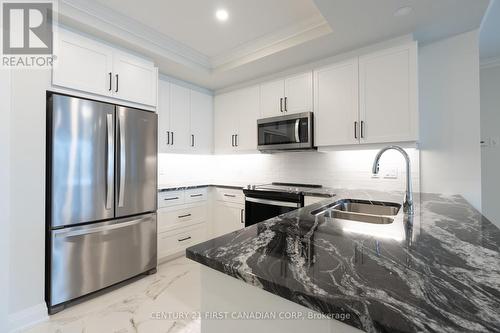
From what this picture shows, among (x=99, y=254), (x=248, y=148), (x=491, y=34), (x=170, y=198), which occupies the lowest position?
(x=99, y=254)

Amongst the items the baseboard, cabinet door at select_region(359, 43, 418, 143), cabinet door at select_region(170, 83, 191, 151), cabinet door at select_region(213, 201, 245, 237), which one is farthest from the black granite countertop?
cabinet door at select_region(170, 83, 191, 151)

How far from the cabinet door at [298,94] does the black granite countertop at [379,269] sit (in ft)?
6.41

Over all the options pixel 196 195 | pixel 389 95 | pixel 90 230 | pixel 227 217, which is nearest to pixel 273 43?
pixel 389 95

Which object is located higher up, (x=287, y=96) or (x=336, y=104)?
(x=287, y=96)

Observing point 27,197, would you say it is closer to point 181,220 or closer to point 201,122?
point 181,220

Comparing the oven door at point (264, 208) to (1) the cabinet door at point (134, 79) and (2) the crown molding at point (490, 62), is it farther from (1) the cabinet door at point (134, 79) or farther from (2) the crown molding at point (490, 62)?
(2) the crown molding at point (490, 62)

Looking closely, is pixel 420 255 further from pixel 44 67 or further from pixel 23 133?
pixel 44 67

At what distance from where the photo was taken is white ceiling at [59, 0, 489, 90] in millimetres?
1845

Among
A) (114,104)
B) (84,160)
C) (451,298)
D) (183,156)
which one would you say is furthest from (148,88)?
(451,298)

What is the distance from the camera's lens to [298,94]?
9.20 feet

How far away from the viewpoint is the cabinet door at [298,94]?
8.94 feet

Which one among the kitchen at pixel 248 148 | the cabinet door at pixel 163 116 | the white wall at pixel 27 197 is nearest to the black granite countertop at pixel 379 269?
the kitchen at pixel 248 148

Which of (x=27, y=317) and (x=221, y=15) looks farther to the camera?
(x=221, y=15)

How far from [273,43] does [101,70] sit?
1726mm
